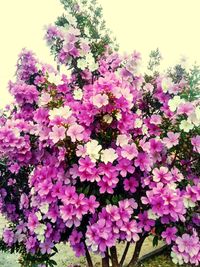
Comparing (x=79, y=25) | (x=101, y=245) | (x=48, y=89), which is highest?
(x=79, y=25)

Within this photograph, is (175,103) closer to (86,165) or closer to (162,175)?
(162,175)

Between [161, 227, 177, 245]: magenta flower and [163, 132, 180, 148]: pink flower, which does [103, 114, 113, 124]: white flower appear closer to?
[163, 132, 180, 148]: pink flower

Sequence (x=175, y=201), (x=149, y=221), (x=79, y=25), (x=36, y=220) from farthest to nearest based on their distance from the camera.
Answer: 1. (x=79, y=25)
2. (x=36, y=220)
3. (x=149, y=221)
4. (x=175, y=201)

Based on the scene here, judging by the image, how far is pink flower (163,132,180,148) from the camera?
2781 mm

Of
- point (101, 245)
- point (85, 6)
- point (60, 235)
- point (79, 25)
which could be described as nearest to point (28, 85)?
point (79, 25)

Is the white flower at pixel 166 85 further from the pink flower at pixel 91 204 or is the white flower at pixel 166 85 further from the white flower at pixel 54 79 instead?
the pink flower at pixel 91 204

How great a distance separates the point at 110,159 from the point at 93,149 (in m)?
0.13

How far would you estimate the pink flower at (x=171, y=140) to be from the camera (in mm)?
2781

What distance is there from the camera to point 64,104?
9.73 ft

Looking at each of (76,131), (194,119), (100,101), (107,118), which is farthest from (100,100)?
(194,119)

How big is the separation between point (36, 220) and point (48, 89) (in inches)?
41.1

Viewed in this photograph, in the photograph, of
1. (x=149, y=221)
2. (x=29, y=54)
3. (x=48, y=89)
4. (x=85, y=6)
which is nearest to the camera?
(x=149, y=221)

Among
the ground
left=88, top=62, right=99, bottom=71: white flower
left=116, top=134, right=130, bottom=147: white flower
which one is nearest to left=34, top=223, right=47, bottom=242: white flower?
left=116, top=134, right=130, bottom=147: white flower

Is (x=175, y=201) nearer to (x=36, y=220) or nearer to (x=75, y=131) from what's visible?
(x=75, y=131)
